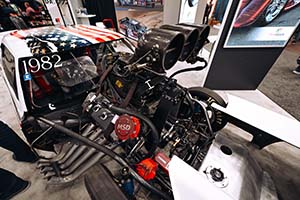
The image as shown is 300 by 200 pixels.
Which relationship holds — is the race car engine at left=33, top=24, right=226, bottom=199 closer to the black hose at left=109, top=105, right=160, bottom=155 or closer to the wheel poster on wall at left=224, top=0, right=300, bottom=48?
the black hose at left=109, top=105, right=160, bottom=155

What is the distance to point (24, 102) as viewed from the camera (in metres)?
1.20

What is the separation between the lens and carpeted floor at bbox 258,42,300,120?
2638mm

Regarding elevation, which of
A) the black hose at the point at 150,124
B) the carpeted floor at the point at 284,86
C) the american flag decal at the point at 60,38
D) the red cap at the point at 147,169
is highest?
the american flag decal at the point at 60,38

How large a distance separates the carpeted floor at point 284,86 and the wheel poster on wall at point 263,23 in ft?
3.27

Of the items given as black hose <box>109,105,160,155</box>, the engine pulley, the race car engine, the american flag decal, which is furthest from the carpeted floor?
the american flag decal

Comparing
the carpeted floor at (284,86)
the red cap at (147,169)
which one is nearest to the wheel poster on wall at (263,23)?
the carpeted floor at (284,86)

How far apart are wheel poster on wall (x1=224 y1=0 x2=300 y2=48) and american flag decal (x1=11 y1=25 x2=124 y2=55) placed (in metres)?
1.85

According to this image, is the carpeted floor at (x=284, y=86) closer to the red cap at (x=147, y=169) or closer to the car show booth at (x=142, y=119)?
the car show booth at (x=142, y=119)

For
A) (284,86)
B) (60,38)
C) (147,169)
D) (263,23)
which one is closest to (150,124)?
(147,169)

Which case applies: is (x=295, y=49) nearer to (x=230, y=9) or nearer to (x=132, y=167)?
(x=230, y=9)

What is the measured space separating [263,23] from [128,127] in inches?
108

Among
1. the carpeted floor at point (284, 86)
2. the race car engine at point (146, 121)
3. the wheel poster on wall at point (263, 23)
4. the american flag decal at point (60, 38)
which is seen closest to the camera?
the race car engine at point (146, 121)

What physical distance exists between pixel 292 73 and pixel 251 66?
6.51ft

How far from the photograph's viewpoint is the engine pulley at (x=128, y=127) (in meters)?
0.78
